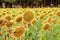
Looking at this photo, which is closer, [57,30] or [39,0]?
[57,30]

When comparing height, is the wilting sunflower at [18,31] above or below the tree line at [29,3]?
above

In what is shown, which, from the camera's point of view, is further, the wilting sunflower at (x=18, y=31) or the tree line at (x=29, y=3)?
the tree line at (x=29, y=3)

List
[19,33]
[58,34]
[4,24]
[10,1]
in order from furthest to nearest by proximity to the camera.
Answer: [10,1] → [58,34] → [4,24] → [19,33]

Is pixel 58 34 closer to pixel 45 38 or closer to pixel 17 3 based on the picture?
pixel 45 38

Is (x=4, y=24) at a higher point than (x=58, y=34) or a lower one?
higher

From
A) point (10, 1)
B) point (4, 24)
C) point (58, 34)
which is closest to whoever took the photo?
point (4, 24)

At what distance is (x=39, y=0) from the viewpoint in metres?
34.8

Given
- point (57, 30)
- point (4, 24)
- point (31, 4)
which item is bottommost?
point (31, 4)

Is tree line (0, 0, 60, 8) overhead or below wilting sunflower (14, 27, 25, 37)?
below

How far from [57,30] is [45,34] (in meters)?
0.55

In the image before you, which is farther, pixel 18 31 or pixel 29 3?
pixel 29 3

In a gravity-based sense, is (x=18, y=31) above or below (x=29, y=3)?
above

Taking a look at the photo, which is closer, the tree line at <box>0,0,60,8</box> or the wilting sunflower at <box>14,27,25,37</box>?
the wilting sunflower at <box>14,27,25,37</box>

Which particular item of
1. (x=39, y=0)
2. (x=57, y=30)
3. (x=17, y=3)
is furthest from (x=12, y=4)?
(x=57, y=30)
